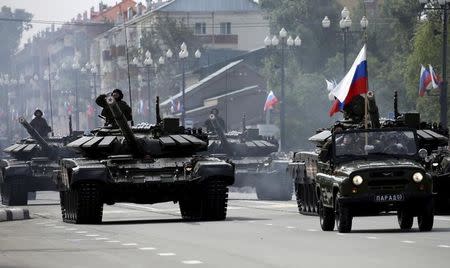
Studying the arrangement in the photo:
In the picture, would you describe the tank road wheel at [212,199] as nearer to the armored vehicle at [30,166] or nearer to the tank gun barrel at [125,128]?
the tank gun barrel at [125,128]

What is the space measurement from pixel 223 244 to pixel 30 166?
78.1ft

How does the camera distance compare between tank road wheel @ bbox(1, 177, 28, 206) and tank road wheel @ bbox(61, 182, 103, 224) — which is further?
tank road wheel @ bbox(1, 177, 28, 206)

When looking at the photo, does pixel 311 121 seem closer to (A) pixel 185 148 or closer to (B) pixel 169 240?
(A) pixel 185 148

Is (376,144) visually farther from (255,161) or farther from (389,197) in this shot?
(255,161)

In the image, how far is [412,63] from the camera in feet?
253

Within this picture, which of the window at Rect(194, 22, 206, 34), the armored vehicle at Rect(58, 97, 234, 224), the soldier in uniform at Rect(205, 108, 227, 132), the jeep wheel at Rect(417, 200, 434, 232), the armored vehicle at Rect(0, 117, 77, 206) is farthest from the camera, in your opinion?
the window at Rect(194, 22, 206, 34)

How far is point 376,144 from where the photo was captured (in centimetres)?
2541

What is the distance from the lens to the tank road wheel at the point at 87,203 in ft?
102

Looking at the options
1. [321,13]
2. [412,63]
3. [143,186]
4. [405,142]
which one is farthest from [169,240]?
[321,13]

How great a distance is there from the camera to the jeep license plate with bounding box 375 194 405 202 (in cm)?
2423

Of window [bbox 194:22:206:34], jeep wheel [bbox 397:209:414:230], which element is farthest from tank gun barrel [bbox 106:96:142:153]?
window [bbox 194:22:206:34]

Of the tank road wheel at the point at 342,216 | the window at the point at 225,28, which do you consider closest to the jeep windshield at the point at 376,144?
the tank road wheel at the point at 342,216

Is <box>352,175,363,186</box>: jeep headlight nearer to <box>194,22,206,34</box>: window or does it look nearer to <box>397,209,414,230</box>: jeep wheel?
<box>397,209,414,230</box>: jeep wheel

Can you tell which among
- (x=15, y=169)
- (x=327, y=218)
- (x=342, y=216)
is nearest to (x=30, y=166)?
(x=15, y=169)
